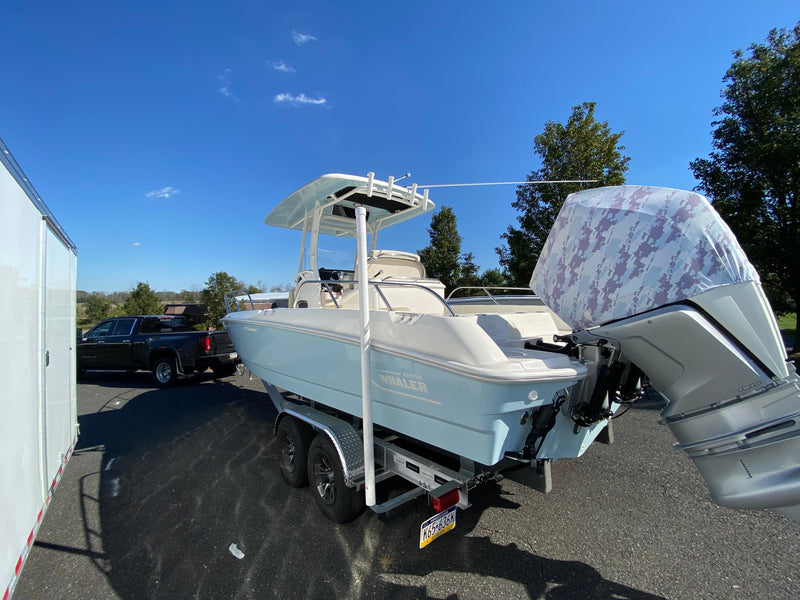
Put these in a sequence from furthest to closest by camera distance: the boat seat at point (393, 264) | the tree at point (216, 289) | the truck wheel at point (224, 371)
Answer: the tree at point (216, 289)
the truck wheel at point (224, 371)
the boat seat at point (393, 264)

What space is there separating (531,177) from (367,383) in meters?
9.74

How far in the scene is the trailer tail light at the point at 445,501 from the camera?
7.20ft

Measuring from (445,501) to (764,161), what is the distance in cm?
1006

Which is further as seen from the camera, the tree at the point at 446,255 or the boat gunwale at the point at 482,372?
the tree at the point at 446,255

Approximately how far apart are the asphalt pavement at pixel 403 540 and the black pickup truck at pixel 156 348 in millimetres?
3782

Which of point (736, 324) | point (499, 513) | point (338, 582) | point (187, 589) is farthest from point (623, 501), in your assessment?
point (187, 589)

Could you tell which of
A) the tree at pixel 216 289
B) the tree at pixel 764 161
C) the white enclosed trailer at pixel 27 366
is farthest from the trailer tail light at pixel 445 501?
the tree at pixel 216 289

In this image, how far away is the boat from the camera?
153cm

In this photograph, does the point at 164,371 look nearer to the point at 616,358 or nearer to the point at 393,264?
the point at 393,264

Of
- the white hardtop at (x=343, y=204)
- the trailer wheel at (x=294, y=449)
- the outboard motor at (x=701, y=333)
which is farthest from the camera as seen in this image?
the white hardtop at (x=343, y=204)

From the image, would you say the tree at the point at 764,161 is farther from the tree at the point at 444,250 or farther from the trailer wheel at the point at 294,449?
the trailer wheel at the point at 294,449

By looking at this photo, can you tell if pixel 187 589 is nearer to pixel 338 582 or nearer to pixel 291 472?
pixel 338 582

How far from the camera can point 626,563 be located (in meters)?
2.34

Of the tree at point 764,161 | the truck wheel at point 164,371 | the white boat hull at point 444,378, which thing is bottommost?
the truck wheel at point 164,371
